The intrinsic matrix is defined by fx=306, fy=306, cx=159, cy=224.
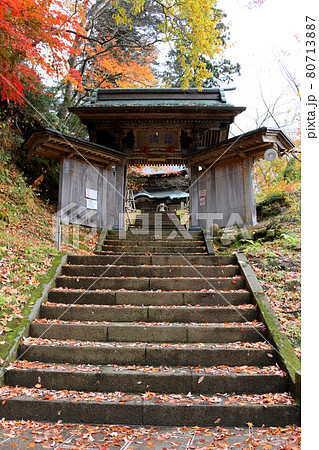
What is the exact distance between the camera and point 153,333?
4668 mm

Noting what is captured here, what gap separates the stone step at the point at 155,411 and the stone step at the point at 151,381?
0.75 ft

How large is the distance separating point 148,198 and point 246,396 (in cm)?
2149

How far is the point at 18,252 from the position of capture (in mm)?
6461

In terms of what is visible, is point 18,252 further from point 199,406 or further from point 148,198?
point 148,198

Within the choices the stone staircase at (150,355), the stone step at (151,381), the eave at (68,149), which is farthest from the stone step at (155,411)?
the eave at (68,149)

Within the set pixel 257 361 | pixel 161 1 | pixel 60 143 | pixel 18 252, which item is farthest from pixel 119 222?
pixel 257 361

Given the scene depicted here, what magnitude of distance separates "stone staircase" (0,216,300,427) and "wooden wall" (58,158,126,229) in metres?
5.01

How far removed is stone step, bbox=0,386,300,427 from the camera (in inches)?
136

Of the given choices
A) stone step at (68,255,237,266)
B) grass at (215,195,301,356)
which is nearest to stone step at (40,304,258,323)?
grass at (215,195,301,356)

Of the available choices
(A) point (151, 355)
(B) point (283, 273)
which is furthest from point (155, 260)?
(A) point (151, 355)

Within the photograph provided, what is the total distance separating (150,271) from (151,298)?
0.98 m

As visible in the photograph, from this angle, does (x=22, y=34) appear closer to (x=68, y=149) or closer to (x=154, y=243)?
(x=68, y=149)

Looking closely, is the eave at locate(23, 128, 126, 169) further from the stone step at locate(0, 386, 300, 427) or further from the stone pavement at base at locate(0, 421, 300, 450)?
the stone pavement at base at locate(0, 421, 300, 450)

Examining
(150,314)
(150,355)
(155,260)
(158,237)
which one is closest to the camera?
(150,355)
